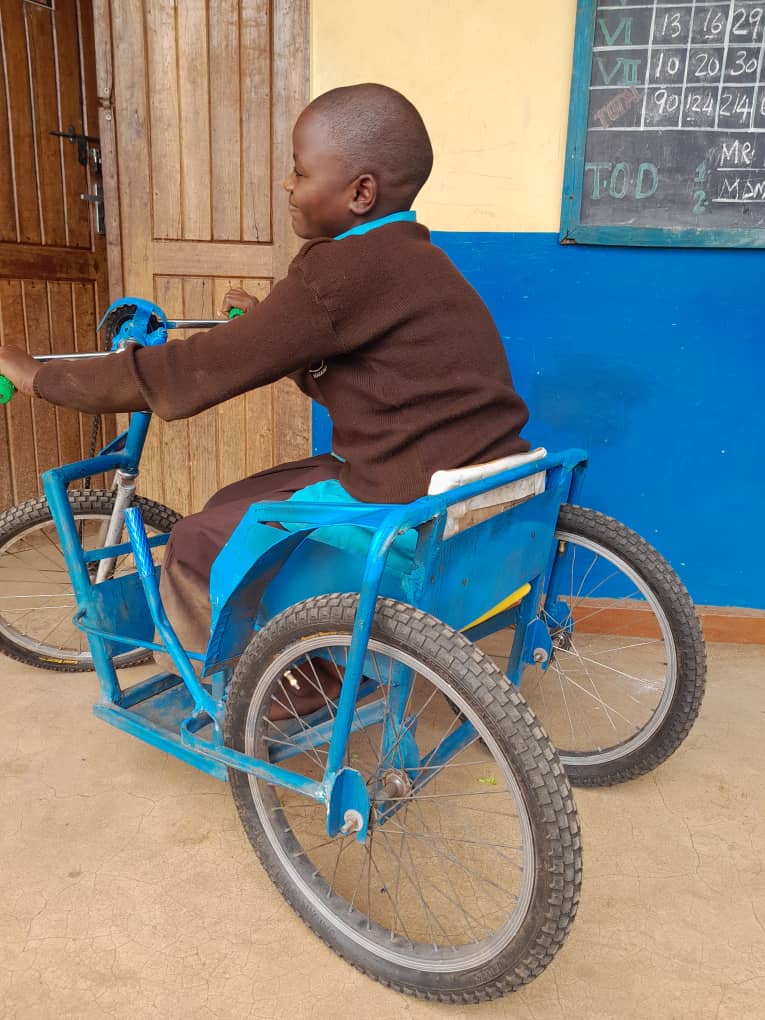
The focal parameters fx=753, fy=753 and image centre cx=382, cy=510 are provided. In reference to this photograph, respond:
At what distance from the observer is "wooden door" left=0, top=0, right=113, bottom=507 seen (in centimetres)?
347

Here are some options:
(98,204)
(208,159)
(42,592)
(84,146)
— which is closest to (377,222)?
(208,159)

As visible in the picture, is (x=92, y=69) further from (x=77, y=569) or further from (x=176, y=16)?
(x=77, y=569)

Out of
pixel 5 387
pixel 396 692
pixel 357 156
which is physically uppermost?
pixel 357 156

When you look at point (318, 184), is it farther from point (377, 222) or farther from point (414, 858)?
point (414, 858)

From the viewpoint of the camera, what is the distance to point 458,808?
190 centimetres

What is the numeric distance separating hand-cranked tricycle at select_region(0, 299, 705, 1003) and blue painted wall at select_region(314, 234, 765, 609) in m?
0.84

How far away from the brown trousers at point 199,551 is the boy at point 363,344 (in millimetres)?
205

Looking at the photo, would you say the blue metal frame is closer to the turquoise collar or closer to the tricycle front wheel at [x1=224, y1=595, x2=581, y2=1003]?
the tricycle front wheel at [x1=224, y1=595, x2=581, y2=1003]

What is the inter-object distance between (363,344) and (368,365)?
52 millimetres

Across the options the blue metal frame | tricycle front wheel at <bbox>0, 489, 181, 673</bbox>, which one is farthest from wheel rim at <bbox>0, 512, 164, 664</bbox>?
the blue metal frame

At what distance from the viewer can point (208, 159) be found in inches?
114

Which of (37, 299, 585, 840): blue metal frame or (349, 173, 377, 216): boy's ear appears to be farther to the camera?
(349, 173, 377, 216): boy's ear

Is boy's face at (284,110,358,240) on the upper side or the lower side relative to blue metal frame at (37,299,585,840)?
upper

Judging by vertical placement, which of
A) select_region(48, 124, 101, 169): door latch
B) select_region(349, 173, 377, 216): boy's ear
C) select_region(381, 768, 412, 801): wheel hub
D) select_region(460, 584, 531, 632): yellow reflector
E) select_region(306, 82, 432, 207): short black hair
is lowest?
select_region(381, 768, 412, 801): wheel hub
